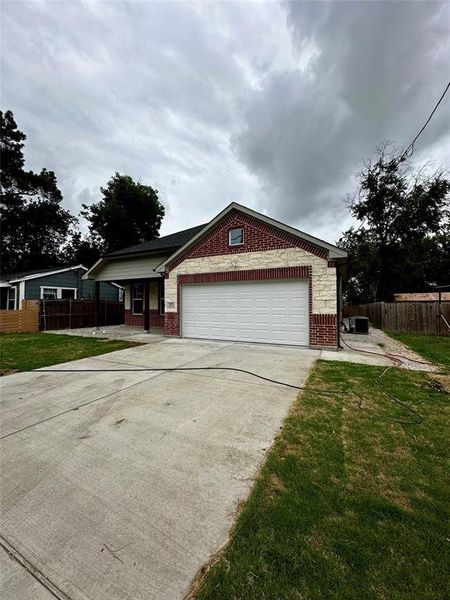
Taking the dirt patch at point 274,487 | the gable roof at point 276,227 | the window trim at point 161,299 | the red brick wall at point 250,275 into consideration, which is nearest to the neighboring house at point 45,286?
the window trim at point 161,299

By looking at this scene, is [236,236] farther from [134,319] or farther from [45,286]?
[45,286]

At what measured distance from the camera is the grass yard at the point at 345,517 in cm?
149

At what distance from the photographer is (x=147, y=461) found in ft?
9.02

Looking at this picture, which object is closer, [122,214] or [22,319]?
[22,319]

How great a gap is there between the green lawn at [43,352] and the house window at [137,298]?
18.5 feet

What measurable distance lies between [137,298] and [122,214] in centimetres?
2255

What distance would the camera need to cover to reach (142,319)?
15781 millimetres

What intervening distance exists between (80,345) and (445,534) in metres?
10.6

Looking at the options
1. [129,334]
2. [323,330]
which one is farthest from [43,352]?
[323,330]

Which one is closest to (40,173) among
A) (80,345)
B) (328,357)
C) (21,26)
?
(21,26)

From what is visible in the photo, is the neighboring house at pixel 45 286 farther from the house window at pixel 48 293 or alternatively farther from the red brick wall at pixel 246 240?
the red brick wall at pixel 246 240

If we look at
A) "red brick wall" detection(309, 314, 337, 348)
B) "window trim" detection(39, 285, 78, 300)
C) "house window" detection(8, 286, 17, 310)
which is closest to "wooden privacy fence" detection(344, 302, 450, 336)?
"red brick wall" detection(309, 314, 337, 348)

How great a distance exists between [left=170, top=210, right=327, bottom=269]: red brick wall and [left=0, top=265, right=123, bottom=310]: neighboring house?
13.1 m

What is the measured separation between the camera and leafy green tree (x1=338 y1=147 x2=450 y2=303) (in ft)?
82.7
